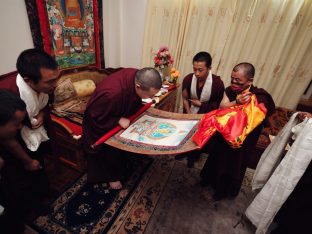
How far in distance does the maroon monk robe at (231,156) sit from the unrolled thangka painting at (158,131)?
13.7 inches

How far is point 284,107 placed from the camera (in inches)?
113

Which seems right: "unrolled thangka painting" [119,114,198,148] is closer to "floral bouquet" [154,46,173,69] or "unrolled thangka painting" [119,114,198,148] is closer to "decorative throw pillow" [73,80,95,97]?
"decorative throw pillow" [73,80,95,97]

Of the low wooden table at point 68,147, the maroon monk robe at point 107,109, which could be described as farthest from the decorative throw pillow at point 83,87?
the maroon monk robe at point 107,109

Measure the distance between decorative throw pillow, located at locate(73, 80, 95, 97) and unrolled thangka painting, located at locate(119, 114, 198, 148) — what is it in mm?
1238

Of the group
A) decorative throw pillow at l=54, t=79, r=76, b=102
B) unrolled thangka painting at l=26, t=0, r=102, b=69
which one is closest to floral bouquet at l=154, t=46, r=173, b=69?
unrolled thangka painting at l=26, t=0, r=102, b=69

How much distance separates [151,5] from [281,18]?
1962mm

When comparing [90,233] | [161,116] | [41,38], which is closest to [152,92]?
[161,116]

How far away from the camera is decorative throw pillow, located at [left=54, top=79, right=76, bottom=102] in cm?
215

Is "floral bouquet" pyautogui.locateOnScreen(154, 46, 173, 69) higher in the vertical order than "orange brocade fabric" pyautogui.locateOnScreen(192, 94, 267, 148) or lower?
higher

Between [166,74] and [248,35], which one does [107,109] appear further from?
[248,35]

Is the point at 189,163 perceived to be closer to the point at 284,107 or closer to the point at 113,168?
the point at 113,168

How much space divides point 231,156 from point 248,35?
2.04 m

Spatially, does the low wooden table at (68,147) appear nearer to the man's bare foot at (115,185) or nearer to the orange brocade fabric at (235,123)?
the man's bare foot at (115,185)

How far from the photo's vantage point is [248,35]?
261 cm
